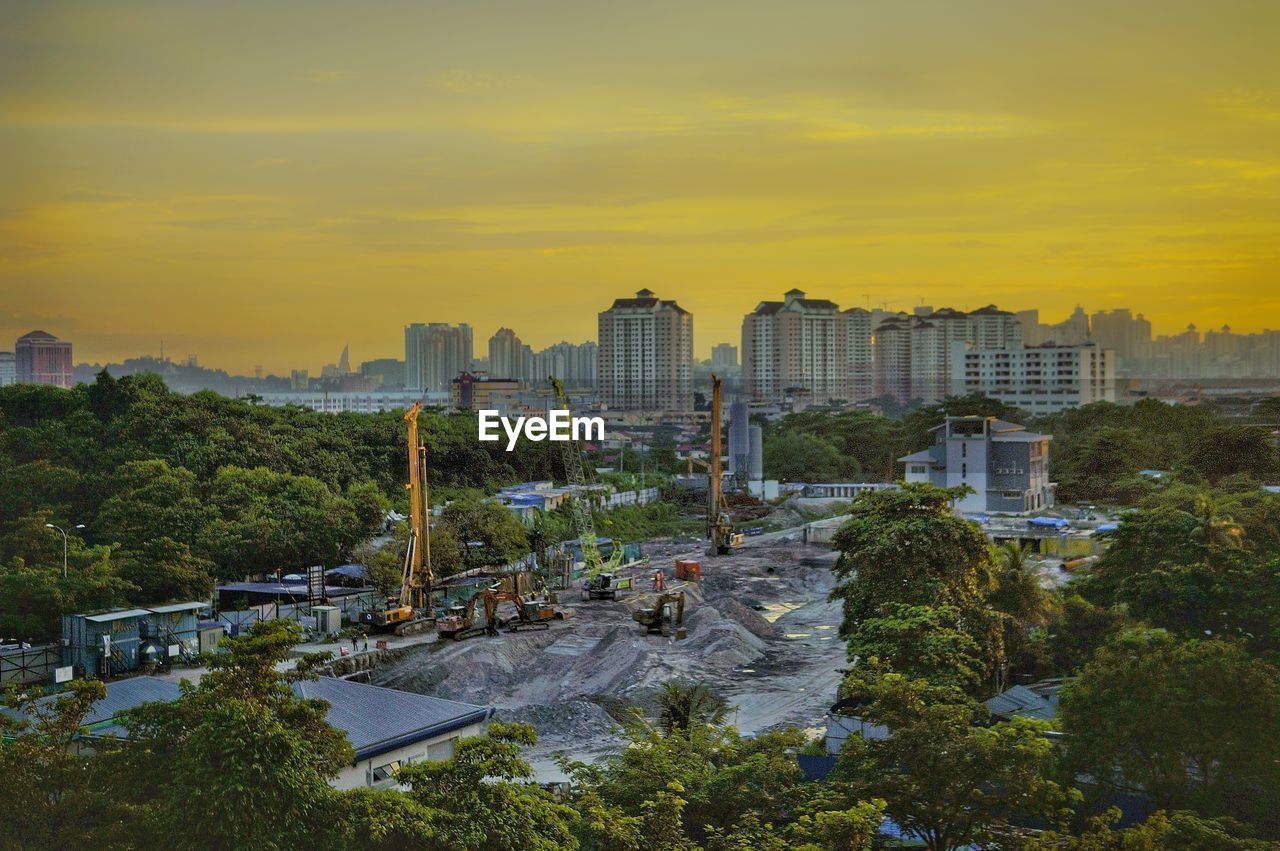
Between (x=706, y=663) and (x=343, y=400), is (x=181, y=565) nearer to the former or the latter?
(x=706, y=663)

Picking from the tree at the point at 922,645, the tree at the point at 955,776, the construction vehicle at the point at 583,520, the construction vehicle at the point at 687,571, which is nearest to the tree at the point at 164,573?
the construction vehicle at the point at 583,520

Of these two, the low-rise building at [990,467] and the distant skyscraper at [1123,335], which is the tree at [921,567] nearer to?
the low-rise building at [990,467]

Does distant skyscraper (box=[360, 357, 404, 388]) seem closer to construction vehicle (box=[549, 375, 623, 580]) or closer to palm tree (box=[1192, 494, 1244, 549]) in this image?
construction vehicle (box=[549, 375, 623, 580])

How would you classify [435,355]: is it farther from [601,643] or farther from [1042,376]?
[601,643]

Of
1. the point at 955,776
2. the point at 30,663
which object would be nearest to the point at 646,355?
the point at 30,663

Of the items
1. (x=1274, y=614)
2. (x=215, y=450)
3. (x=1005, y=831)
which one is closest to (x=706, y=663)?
(x=1274, y=614)
